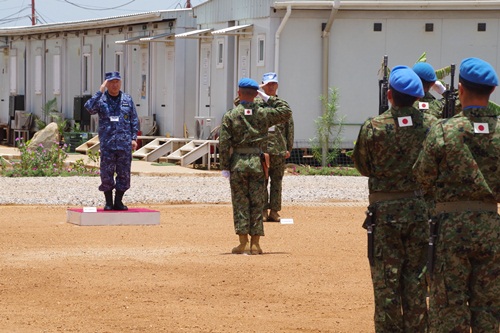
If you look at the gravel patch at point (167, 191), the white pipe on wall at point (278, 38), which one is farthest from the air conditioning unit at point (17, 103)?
the gravel patch at point (167, 191)

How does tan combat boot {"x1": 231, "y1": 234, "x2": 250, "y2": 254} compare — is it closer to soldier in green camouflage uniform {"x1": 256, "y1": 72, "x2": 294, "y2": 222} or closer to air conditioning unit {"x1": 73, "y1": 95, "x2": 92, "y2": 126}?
soldier in green camouflage uniform {"x1": 256, "y1": 72, "x2": 294, "y2": 222}

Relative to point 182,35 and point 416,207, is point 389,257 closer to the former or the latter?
point 416,207

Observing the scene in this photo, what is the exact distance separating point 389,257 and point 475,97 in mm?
1363

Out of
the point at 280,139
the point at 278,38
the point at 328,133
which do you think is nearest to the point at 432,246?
the point at 280,139

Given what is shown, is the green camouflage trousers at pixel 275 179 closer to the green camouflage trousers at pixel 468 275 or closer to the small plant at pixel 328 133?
the green camouflage trousers at pixel 468 275

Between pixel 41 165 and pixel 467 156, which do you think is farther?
pixel 41 165

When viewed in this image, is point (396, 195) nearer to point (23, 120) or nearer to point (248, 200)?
point (248, 200)

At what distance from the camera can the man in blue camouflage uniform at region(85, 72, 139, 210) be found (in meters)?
14.3

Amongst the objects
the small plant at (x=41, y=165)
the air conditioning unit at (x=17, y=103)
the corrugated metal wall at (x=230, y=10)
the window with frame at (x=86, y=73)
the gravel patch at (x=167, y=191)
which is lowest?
the gravel patch at (x=167, y=191)

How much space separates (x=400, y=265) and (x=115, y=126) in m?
7.70

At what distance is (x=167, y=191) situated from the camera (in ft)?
62.5

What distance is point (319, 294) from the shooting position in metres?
9.52

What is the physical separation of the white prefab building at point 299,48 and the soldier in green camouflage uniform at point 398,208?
16634 millimetres

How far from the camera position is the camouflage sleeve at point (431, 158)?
20.5ft
